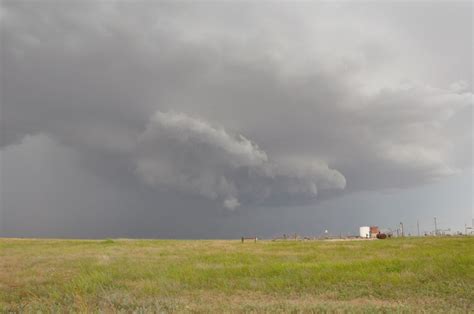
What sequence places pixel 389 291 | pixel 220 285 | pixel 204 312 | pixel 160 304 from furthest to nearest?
pixel 220 285 < pixel 389 291 < pixel 160 304 < pixel 204 312

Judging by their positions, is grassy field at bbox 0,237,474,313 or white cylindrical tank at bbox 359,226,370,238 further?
white cylindrical tank at bbox 359,226,370,238

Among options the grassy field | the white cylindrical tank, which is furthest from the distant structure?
the grassy field

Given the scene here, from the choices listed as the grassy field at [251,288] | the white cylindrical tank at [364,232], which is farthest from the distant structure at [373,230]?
the grassy field at [251,288]

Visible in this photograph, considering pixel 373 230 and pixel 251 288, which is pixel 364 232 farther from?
pixel 251 288

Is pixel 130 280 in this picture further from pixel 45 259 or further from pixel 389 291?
pixel 45 259

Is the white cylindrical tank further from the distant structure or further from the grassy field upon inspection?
the grassy field

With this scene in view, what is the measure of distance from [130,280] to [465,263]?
18.4m

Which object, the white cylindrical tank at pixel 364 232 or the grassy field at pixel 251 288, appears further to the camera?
the white cylindrical tank at pixel 364 232

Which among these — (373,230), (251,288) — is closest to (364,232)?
(373,230)

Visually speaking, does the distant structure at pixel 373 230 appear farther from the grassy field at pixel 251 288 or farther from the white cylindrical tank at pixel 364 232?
the grassy field at pixel 251 288

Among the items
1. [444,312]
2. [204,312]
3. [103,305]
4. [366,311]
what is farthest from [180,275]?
[444,312]

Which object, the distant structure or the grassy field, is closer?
the grassy field

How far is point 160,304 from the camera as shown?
14141 millimetres

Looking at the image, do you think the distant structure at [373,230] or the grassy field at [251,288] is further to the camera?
the distant structure at [373,230]
